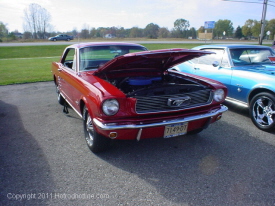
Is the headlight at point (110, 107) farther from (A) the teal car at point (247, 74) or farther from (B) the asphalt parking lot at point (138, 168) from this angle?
(A) the teal car at point (247, 74)

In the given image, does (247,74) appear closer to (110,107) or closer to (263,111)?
(263,111)

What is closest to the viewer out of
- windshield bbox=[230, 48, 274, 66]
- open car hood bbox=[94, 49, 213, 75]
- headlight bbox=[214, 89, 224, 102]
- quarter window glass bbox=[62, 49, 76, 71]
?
open car hood bbox=[94, 49, 213, 75]

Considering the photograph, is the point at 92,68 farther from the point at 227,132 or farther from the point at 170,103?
the point at 227,132

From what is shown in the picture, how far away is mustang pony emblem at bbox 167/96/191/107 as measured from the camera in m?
2.88

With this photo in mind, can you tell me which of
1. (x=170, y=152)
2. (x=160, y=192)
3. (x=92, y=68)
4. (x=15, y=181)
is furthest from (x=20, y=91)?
(x=160, y=192)

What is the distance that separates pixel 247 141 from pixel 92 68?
2763mm

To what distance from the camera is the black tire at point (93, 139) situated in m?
3.05

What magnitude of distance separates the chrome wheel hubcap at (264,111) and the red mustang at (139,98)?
1.14 metres

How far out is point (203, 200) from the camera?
2.28 meters

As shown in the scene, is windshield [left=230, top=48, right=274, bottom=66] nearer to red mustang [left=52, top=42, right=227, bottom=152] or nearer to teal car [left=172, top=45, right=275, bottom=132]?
teal car [left=172, top=45, right=275, bottom=132]

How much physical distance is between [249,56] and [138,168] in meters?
3.93

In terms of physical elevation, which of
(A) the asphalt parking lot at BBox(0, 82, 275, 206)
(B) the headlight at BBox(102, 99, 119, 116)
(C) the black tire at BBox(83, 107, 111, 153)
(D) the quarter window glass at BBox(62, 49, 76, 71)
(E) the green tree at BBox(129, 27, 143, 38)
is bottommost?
(A) the asphalt parking lot at BBox(0, 82, 275, 206)

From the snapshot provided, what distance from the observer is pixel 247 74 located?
4461 millimetres
